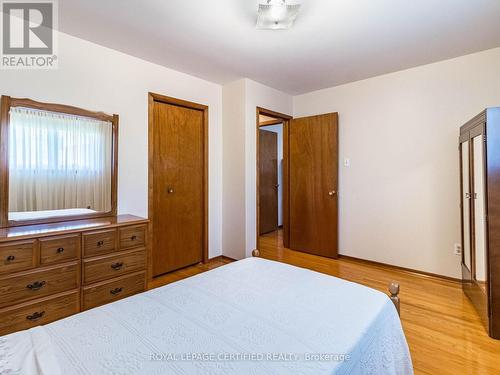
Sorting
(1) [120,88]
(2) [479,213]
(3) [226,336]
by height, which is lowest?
(3) [226,336]

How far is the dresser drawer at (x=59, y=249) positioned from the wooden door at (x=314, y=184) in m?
2.86

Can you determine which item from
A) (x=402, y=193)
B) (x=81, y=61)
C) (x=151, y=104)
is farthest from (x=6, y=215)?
(x=402, y=193)

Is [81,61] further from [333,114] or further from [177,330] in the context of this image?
[333,114]

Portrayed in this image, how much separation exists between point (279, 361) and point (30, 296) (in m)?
1.83

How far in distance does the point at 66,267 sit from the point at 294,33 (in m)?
2.58

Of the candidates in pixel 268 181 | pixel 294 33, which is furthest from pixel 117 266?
pixel 268 181

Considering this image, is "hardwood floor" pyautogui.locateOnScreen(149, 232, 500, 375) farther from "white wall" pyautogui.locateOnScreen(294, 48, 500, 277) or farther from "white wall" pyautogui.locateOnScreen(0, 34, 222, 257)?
"white wall" pyautogui.locateOnScreen(0, 34, 222, 257)

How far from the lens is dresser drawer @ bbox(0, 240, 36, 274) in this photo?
1.63 metres

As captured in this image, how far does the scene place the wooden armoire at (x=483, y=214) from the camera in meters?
1.83

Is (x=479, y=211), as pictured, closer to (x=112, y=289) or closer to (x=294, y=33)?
(x=294, y=33)

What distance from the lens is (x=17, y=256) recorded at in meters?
1.68

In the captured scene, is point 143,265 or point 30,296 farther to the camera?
point 143,265

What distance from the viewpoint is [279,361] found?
80 centimetres

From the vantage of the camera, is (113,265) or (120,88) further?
(120,88)
